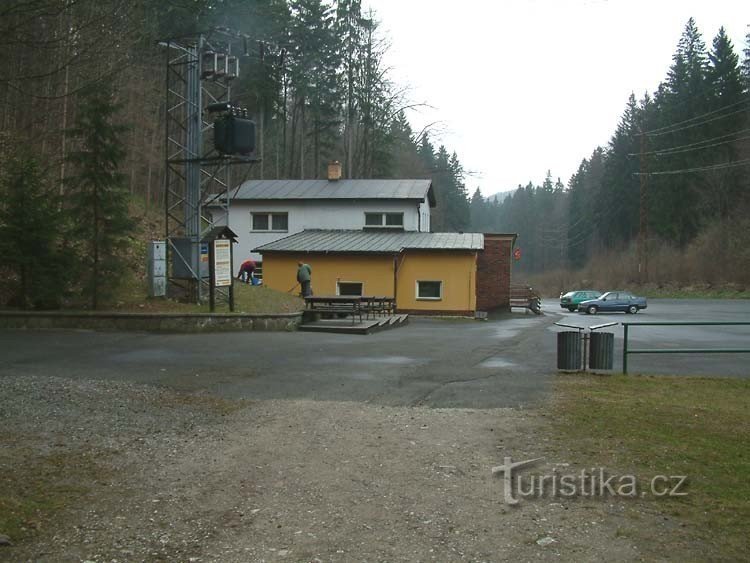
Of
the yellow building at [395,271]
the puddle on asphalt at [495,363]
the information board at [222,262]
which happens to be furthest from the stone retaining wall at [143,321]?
the yellow building at [395,271]

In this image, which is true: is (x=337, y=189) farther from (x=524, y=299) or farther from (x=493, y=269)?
(x=524, y=299)

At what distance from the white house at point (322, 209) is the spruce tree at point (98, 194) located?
1887 cm

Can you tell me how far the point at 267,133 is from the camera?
2036 inches

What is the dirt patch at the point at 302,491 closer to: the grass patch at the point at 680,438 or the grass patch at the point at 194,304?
the grass patch at the point at 680,438

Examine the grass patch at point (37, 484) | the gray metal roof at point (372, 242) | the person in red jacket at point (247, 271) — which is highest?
the gray metal roof at point (372, 242)

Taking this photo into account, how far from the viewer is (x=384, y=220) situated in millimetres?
36656

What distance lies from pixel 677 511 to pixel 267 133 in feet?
162

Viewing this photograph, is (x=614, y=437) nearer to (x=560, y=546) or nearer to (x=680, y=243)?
(x=560, y=546)

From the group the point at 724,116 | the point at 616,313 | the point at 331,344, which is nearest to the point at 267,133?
the point at 616,313

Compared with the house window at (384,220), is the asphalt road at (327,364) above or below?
below

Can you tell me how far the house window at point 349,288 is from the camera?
32.0 m

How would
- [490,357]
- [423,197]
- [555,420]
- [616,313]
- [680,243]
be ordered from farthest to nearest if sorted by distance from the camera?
[680,243] → [616,313] → [423,197] → [490,357] → [555,420]

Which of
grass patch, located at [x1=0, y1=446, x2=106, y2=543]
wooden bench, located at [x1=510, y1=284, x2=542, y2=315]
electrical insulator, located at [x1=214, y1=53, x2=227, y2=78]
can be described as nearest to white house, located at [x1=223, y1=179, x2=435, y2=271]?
wooden bench, located at [x1=510, y1=284, x2=542, y2=315]

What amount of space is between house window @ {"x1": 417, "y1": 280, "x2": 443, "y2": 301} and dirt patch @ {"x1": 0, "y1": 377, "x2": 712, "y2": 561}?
23517mm
